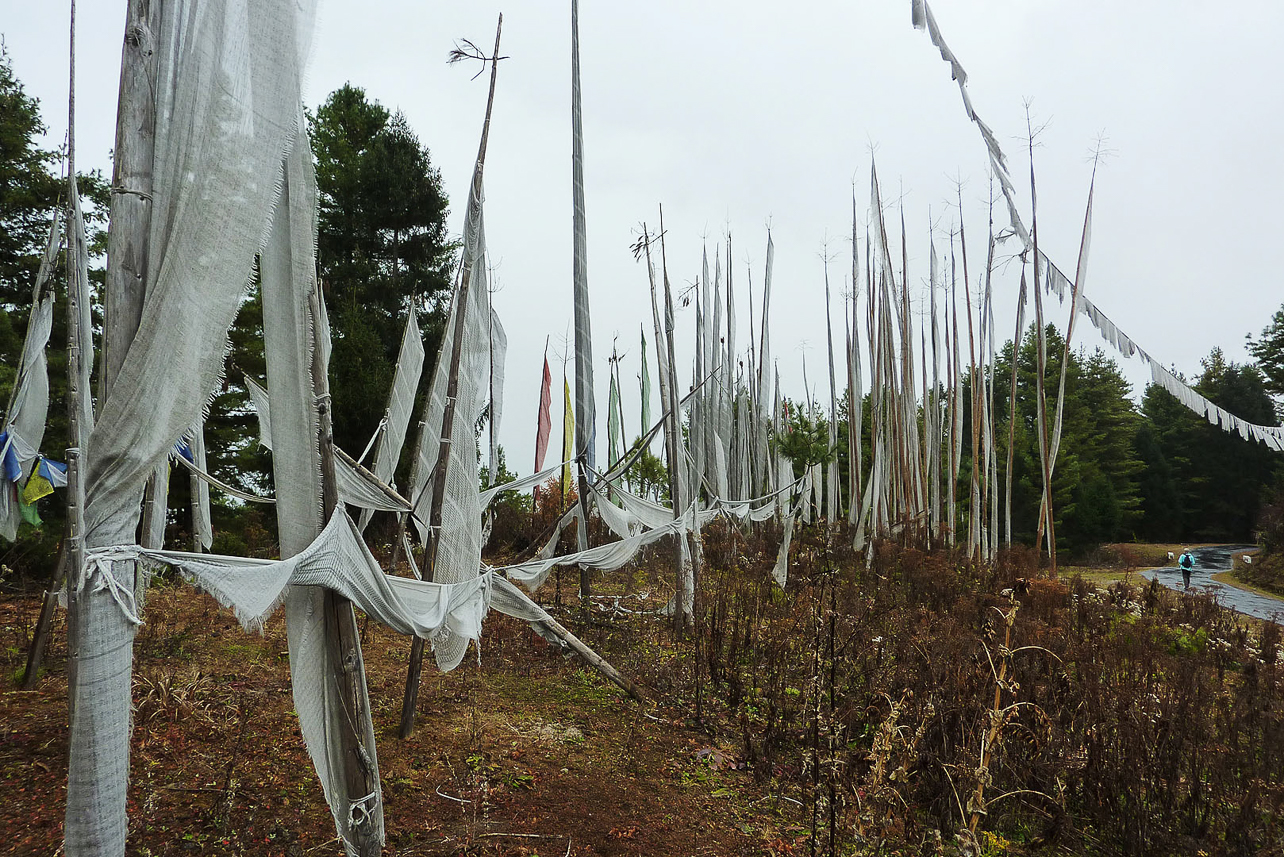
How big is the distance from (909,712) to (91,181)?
Result: 28.8ft

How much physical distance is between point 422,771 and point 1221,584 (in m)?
14.4

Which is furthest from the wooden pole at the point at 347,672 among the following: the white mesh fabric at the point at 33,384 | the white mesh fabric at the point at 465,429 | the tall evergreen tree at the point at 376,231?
the tall evergreen tree at the point at 376,231

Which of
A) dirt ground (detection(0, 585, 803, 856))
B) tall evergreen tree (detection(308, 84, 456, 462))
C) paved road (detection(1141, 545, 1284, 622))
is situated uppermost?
tall evergreen tree (detection(308, 84, 456, 462))

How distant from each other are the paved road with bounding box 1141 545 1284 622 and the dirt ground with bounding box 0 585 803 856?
5.81m

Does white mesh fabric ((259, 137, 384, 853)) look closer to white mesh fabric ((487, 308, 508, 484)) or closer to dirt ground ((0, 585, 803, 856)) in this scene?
dirt ground ((0, 585, 803, 856))

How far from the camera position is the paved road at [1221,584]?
8744mm

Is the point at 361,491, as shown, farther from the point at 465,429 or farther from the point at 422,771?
the point at 422,771

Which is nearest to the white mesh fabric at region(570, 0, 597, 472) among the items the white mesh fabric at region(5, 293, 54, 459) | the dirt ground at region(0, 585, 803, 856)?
the dirt ground at region(0, 585, 803, 856)

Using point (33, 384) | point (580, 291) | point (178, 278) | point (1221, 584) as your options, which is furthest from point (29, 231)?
point (1221, 584)

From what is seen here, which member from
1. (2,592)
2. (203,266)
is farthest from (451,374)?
(2,592)

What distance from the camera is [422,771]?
3.09m

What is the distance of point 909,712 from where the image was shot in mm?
3283

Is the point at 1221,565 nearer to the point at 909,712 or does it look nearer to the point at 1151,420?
the point at 1151,420

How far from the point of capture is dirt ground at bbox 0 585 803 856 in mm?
2525
